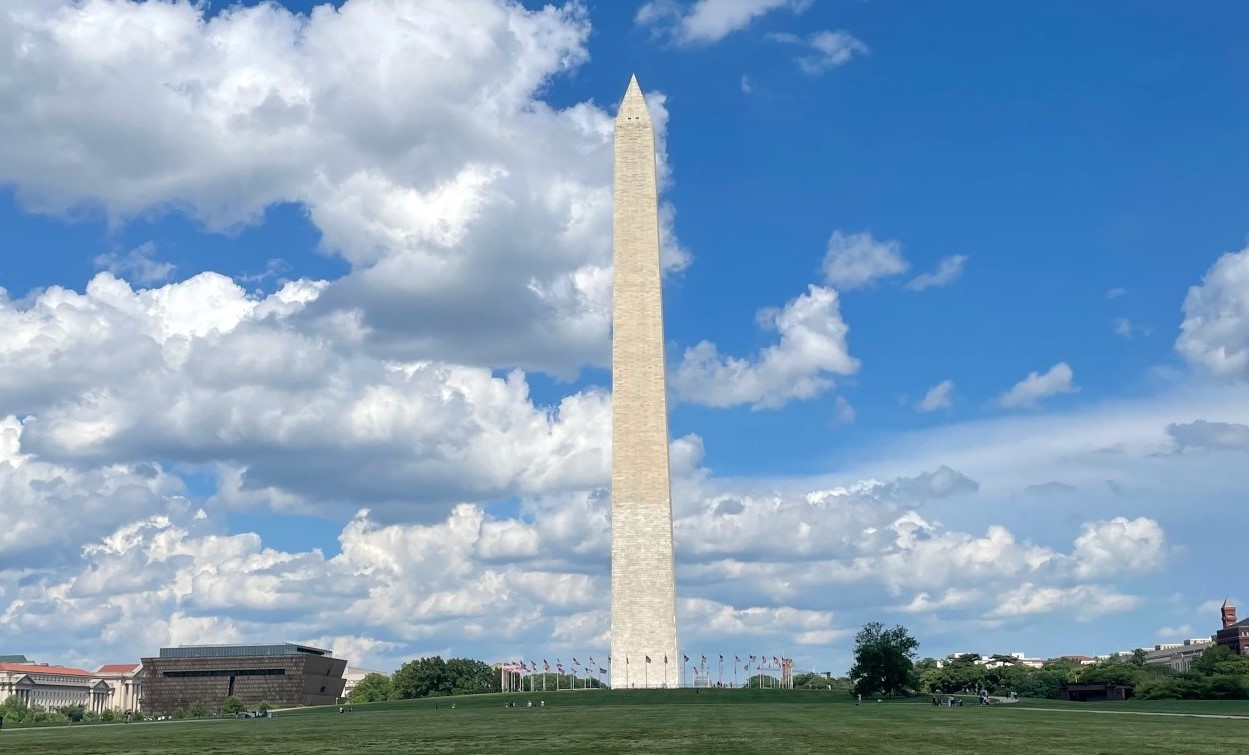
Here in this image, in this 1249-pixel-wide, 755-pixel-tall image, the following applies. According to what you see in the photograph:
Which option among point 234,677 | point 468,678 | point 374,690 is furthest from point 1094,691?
point 234,677

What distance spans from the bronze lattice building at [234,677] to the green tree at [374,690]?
18.4 ft

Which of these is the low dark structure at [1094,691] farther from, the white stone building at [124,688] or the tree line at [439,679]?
the white stone building at [124,688]

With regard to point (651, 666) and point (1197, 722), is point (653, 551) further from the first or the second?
point (1197, 722)

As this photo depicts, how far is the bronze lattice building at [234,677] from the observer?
140125 millimetres

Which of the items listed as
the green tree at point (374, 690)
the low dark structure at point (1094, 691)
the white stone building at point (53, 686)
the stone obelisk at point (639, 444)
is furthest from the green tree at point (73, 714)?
the low dark structure at point (1094, 691)

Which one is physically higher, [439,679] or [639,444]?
[639,444]

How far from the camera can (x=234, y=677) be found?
141875 mm

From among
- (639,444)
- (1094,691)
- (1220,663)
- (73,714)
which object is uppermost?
(639,444)

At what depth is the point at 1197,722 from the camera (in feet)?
129

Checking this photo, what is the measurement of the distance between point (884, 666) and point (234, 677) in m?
87.4

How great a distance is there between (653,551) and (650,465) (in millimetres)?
5206

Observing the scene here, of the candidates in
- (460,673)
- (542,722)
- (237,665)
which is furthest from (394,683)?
(542,722)

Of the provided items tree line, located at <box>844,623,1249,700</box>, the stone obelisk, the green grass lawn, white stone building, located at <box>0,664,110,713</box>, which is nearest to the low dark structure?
tree line, located at <box>844,623,1249,700</box>

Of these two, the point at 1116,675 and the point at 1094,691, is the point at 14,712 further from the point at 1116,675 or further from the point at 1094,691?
the point at 1116,675
